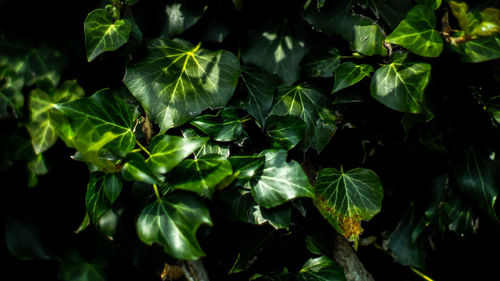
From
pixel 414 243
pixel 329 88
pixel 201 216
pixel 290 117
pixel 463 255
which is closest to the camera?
pixel 201 216

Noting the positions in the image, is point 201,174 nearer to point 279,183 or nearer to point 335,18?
point 279,183

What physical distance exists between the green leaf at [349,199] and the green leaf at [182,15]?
562 mm

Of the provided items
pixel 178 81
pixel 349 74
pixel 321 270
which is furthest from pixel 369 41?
pixel 321 270

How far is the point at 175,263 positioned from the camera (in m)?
1.12

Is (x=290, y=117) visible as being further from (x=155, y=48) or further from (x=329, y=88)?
(x=155, y=48)

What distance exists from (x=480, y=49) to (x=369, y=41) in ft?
0.88

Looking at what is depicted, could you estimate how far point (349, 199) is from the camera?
3.35 feet

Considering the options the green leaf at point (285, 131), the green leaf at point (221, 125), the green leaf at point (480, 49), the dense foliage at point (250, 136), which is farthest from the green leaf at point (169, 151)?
the green leaf at point (480, 49)

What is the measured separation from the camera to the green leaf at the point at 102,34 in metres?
0.94

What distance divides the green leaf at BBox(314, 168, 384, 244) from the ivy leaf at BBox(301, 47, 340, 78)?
283 mm

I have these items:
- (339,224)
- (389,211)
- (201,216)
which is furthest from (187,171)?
(389,211)

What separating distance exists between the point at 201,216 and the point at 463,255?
3.71ft

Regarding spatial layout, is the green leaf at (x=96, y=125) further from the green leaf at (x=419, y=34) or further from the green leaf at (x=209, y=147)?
the green leaf at (x=419, y=34)

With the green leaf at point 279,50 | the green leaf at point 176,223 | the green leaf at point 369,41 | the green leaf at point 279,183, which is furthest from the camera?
the green leaf at point 279,50
